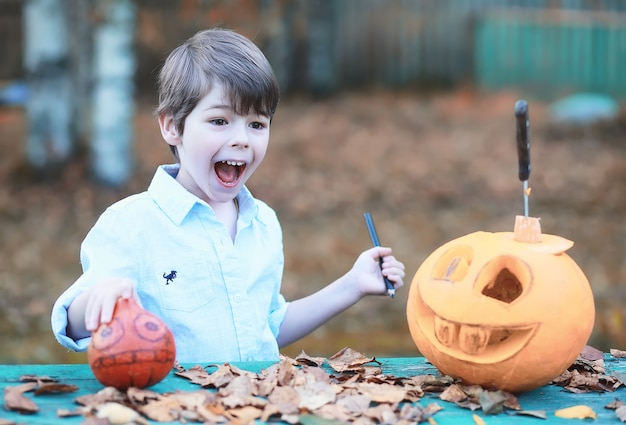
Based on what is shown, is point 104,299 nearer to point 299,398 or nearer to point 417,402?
point 299,398

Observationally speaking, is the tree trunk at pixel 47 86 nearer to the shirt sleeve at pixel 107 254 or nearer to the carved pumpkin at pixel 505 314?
the shirt sleeve at pixel 107 254

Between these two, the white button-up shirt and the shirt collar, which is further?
the shirt collar

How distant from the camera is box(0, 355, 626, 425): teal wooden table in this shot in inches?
81.3

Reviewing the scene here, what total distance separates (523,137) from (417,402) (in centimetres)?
74

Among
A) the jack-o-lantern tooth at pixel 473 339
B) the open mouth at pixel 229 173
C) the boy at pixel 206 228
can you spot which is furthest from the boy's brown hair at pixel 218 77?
the jack-o-lantern tooth at pixel 473 339

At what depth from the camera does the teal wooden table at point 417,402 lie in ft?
6.77

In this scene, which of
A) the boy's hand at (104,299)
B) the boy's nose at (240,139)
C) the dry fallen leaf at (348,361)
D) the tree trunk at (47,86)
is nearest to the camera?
the boy's hand at (104,299)

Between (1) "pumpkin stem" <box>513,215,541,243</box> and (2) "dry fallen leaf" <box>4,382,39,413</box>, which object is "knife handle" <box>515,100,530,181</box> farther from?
(2) "dry fallen leaf" <box>4,382,39,413</box>

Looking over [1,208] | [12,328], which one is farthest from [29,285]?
[1,208]

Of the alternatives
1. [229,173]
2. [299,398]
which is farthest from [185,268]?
[299,398]

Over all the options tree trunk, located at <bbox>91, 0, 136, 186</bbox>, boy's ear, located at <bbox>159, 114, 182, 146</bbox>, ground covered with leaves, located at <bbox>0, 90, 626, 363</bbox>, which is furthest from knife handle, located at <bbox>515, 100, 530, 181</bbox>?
tree trunk, located at <bbox>91, 0, 136, 186</bbox>

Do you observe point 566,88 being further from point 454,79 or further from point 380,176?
point 380,176

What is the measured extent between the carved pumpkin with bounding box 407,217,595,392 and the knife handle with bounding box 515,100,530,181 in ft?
0.52

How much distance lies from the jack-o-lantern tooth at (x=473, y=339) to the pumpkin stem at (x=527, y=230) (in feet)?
0.96
